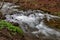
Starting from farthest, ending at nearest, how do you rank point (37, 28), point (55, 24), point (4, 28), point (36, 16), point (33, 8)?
1. point (33, 8)
2. point (36, 16)
3. point (55, 24)
4. point (37, 28)
5. point (4, 28)

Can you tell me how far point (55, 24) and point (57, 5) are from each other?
11.7ft

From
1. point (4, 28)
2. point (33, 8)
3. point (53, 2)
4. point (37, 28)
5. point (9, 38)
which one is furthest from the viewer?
point (53, 2)

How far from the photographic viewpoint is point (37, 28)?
873 cm

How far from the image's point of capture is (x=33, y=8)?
12.0 metres

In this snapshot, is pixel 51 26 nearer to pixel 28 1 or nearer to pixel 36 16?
pixel 36 16

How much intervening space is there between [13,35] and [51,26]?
2.81 meters

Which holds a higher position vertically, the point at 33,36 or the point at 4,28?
the point at 4,28

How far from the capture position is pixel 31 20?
9664 mm

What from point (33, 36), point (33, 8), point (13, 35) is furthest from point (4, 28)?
point (33, 8)

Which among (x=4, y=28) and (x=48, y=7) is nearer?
(x=4, y=28)

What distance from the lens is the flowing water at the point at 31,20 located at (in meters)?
8.39

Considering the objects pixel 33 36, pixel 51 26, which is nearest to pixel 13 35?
pixel 33 36

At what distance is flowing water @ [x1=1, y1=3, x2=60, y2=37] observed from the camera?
8391 mm

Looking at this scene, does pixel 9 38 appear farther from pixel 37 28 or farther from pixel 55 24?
pixel 55 24
